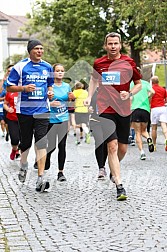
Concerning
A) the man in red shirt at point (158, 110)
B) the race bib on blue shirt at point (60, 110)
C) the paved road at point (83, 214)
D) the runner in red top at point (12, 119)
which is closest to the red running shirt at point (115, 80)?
the paved road at point (83, 214)

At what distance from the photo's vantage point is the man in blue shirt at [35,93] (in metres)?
8.23

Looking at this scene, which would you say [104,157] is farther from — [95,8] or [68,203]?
[95,8]

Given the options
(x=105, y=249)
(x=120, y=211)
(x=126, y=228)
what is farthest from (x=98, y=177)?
(x=105, y=249)

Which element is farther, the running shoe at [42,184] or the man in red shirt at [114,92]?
the running shoe at [42,184]

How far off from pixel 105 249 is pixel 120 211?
1.68m

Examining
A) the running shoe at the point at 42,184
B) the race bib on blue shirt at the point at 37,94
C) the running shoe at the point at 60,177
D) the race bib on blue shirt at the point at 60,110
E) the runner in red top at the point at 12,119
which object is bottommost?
the running shoe at the point at 60,177

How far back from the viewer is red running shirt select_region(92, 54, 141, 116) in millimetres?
7918

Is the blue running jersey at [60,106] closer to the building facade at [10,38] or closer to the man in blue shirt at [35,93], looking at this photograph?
the man in blue shirt at [35,93]

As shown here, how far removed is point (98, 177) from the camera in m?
9.56

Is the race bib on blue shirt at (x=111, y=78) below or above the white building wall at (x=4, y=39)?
below

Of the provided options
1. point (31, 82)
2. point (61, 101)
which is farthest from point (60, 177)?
point (31, 82)

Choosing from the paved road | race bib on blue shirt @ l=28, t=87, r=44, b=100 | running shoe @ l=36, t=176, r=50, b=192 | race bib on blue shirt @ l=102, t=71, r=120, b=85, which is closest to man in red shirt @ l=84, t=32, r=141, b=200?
race bib on blue shirt @ l=102, t=71, r=120, b=85

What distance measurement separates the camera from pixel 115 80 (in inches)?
312

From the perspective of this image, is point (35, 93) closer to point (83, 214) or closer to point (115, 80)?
point (115, 80)
